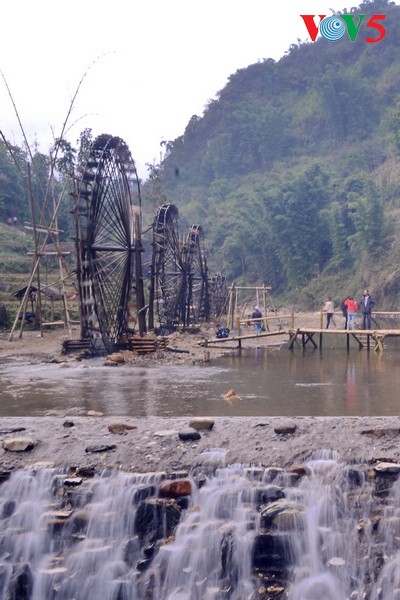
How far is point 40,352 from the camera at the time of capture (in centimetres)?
1834

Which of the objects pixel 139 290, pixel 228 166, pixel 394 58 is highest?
pixel 394 58

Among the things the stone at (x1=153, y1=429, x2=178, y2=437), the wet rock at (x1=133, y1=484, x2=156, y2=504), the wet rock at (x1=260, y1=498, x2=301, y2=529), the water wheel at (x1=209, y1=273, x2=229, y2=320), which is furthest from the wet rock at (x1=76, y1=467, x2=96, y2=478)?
the water wheel at (x1=209, y1=273, x2=229, y2=320)

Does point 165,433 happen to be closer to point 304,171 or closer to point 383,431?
point 383,431

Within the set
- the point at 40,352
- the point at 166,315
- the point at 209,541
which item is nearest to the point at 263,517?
the point at 209,541

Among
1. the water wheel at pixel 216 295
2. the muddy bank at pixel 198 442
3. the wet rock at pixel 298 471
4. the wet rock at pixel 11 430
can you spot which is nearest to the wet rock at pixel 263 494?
the wet rock at pixel 298 471

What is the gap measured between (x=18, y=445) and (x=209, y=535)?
2.50m

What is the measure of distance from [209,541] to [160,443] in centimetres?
139

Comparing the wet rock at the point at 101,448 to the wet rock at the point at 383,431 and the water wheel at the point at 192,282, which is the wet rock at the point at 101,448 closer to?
the wet rock at the point at 383,431

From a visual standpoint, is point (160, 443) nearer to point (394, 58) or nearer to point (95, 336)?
point (95, 336)

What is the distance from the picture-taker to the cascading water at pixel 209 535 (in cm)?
633

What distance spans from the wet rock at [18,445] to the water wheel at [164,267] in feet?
55.5

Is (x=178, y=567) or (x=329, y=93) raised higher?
(x=329, y=93)

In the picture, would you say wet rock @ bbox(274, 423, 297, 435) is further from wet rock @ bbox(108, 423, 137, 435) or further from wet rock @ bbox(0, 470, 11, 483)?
wet rock @ bbox(0, 470, 11, 483)

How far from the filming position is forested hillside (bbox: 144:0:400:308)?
5050 centimetres
